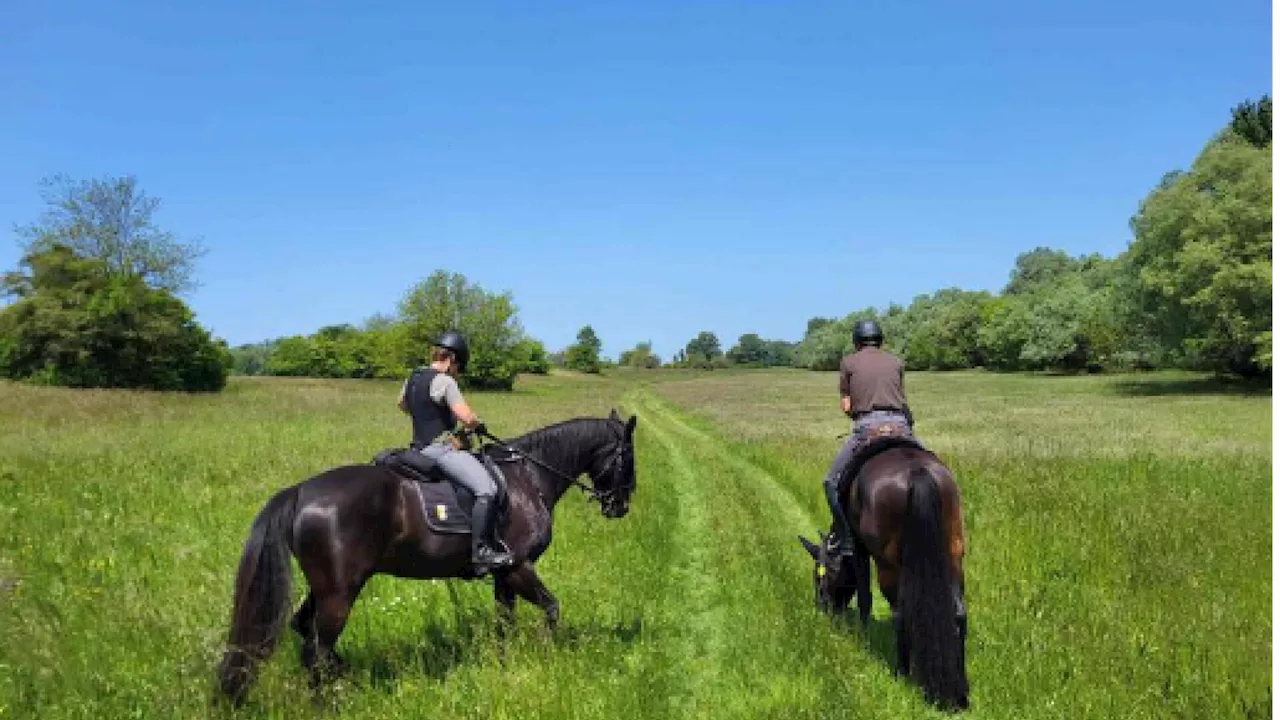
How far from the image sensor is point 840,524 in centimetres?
793

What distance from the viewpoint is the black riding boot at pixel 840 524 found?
7.71 meters

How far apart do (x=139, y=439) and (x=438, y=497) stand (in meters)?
19.7

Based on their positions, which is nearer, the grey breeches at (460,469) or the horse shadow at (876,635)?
the grey breeches at (460,469)

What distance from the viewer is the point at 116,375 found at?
4484 cm

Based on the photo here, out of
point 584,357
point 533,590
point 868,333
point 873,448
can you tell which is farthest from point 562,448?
point 584,357

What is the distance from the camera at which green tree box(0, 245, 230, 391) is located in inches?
1657

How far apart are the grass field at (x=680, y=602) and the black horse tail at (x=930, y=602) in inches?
9.1

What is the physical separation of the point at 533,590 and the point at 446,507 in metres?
1.20

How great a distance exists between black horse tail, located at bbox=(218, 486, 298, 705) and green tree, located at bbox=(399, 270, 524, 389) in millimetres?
67672

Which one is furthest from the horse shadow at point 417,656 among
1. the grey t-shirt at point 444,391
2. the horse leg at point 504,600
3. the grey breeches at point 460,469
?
the grey t-shirt at point 444,391

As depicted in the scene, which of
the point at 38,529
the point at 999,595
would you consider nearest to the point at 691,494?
the point at 999,595

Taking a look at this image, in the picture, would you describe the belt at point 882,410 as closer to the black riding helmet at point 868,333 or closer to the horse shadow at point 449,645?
the black riding helmet at point 868,333

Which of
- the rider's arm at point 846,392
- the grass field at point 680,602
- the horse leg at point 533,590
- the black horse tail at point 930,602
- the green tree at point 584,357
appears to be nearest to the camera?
the grass field at point 680,602

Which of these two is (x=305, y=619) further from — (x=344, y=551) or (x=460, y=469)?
(x=460, y=469)
